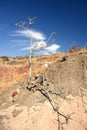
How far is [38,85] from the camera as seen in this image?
12.3m

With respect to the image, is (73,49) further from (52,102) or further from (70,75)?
(52,102)

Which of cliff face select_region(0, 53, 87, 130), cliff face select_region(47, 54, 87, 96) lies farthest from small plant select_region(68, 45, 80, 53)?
cliff face select_region(0, 53, 87, 130)

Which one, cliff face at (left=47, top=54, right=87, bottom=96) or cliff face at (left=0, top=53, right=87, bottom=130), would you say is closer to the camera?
cliff face at (left=0, top=53, right=87, bottom=130)

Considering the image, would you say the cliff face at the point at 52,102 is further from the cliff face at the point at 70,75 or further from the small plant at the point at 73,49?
the small plant at the point at 73,49

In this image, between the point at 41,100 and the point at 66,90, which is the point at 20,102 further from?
the point at 66,90

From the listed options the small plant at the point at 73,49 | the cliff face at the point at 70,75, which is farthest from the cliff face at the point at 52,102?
the small plant at the point at 73,49

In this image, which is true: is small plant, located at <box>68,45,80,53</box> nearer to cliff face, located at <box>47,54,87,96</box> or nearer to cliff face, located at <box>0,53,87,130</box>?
cliff face, located at <box>47,54,87,96</box>

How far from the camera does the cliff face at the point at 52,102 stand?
10.6m

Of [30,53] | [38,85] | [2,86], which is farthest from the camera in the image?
[2,86]

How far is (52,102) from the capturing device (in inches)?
440

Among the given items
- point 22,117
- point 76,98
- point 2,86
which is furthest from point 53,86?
point 2,86

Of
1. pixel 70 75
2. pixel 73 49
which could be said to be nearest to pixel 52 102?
pixel 70 75

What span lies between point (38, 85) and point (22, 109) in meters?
1.54

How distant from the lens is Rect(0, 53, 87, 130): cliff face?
10.6 metres
